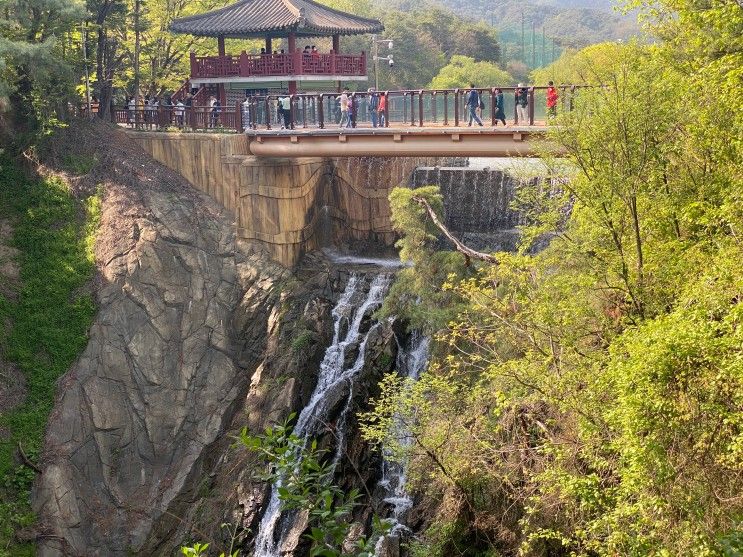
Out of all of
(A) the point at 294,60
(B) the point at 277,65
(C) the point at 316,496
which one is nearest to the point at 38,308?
(B) the point at 277,65

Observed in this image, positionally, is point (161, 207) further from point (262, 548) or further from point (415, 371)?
point (262, 548)

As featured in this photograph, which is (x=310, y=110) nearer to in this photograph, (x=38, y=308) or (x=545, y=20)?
(x=38, y=308)

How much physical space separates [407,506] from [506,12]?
115122 mm

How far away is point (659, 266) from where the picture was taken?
13516 mm

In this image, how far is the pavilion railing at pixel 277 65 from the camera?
2873 cm

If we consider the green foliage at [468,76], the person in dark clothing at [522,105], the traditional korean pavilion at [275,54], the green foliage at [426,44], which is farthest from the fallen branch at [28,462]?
the green foliage at [426,44]

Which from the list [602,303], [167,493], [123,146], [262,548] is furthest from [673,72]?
[123,146]

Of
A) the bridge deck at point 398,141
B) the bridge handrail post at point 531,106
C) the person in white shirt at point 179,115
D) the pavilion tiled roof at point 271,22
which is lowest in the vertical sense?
the bridge deck at point 398,141

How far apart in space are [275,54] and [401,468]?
15.0 m

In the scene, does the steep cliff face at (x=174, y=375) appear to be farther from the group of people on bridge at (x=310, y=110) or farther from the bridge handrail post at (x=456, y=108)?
the bridge handrail post at (x=456, y=108)

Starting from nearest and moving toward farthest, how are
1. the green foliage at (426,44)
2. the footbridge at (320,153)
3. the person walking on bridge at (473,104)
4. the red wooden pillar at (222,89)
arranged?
1. the person walking on bridge at (473,104)
2. the footbridge at (320,153)
3. the red wooden pillar at (222,89)
4. the green foliage at (426,44)

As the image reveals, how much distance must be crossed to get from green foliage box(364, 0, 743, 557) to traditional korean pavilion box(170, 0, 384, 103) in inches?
534

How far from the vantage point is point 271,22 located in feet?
94.2

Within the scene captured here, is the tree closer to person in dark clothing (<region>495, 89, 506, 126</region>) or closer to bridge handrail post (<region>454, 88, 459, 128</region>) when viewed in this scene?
bridge handrail post (<region>454, 88, 459, 128</region>)
